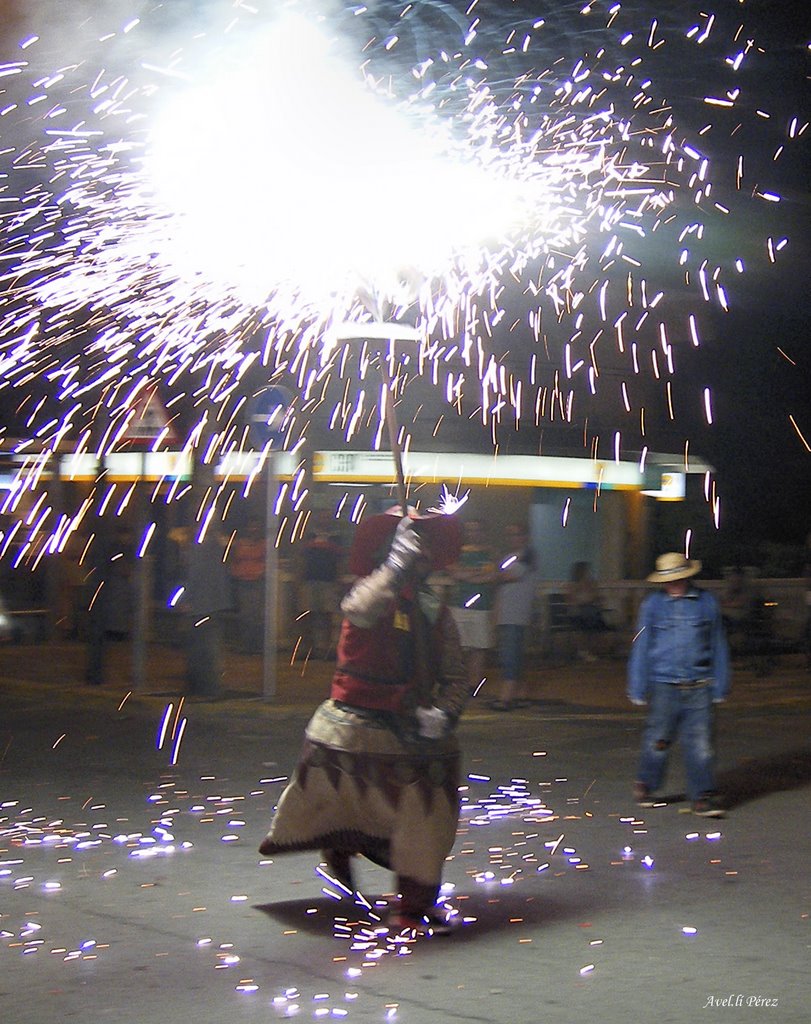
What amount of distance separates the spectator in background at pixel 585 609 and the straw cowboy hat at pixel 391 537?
36.5 ft

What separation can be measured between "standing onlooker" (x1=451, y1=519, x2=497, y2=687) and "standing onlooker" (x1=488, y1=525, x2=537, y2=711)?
27 cm

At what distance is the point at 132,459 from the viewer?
2111 cm

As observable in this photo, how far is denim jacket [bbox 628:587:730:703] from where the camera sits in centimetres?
903

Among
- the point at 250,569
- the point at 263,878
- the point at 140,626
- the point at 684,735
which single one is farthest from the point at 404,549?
the point at 250,569

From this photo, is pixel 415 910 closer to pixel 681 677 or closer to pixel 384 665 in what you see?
pixel 384 665

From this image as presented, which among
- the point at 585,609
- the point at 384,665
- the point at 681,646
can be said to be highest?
the point at 585,609

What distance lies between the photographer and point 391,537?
253 inches

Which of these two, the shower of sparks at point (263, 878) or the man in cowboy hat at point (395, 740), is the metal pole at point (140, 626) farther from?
the man in cowboy hat at point (395, 740)

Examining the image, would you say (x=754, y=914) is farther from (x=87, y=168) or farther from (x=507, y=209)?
(x=87, y=168)

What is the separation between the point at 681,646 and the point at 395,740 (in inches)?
132

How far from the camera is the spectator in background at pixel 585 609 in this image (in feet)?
57.5

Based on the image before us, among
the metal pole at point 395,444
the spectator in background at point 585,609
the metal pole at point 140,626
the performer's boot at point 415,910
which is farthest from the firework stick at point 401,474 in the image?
the spectator in background at point 585,609
